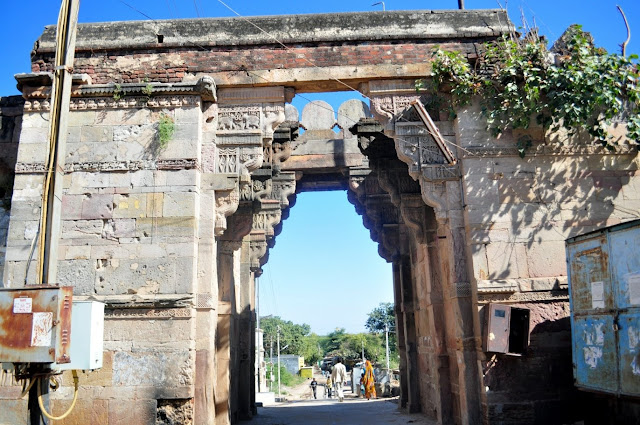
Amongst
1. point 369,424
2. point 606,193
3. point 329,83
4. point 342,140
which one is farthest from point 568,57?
point 369,424

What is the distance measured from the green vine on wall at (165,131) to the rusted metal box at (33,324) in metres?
3.47

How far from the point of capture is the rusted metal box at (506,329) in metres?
6.73

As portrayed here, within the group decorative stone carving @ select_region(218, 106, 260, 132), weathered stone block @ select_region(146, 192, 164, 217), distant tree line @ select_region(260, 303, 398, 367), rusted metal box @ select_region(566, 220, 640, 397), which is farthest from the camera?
distant tree line @ select_region(260, 303, 398, 367)

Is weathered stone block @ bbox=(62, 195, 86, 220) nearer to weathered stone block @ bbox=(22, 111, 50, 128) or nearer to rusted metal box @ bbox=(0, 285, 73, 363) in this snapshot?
weathered stone block @ bbox=(22, 111, 50, 128)

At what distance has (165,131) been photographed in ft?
24.8

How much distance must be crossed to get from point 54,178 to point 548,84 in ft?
20.0

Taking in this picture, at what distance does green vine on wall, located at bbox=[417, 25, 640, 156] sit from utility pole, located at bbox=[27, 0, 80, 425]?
4542 millimetres

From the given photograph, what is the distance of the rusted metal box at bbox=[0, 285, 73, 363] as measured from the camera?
4.37 metres

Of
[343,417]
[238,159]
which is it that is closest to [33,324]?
[238,159]

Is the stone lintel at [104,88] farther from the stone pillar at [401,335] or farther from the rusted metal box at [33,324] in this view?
the stone pillar at [401,335]

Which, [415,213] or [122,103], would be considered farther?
[415,213]

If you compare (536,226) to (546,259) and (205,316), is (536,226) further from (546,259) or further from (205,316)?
(205,316)

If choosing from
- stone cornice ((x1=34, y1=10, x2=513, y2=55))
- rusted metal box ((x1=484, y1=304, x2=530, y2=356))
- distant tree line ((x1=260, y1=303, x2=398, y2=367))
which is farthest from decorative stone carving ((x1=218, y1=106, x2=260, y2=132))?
distant tree line ((x1=260, y1=303, x2=398, y2=367))

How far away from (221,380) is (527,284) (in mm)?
5302
